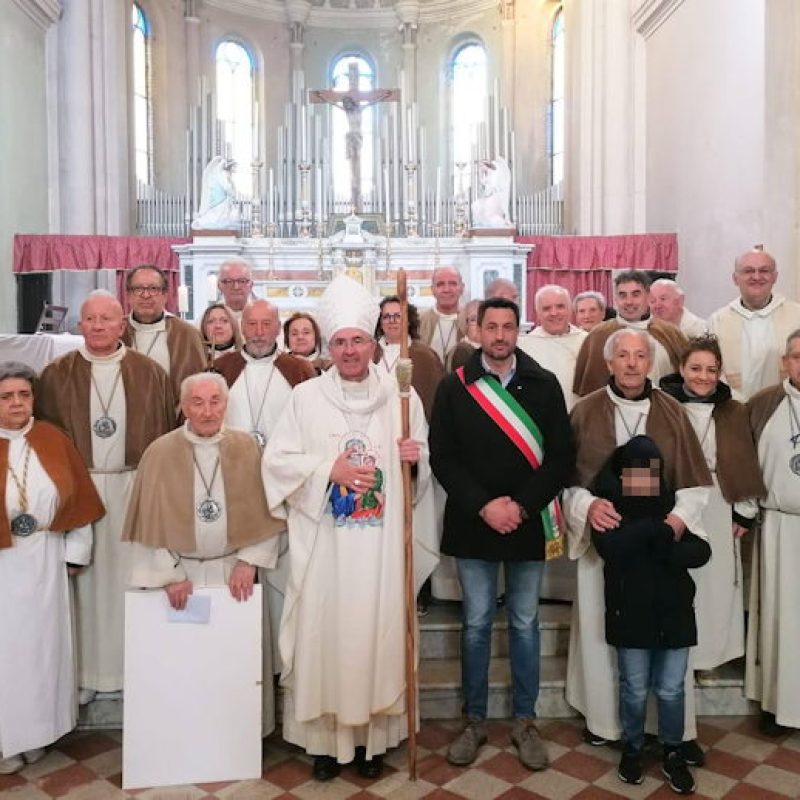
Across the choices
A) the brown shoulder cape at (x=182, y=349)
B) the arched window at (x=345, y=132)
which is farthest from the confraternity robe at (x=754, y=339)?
the arched window at (x=345, y=132)

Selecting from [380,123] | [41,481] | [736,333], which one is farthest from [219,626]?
[380,123]

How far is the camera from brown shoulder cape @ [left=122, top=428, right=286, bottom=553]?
3447 millimetres

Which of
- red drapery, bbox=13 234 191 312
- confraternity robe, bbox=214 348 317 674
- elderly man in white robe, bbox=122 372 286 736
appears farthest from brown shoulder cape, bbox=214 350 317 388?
red drapery, bbox=13 234 191 312

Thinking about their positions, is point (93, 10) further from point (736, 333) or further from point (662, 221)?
point (736, 333)

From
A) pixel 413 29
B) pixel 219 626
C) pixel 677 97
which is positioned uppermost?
pixel 413 29

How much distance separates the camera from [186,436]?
11.6 ft

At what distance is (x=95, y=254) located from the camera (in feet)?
37.0

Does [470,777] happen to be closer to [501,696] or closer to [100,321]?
[501,696]

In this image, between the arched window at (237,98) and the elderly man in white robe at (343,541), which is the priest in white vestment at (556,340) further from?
the arched window at (237,98)

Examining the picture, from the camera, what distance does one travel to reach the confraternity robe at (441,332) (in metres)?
5.67

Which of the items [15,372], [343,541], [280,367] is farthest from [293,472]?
[15,372]

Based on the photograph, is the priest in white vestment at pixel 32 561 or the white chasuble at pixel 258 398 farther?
the white chasuble at pixel 258 398

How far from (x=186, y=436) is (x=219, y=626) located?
2.51 ft

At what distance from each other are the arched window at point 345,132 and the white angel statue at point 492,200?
359cm
